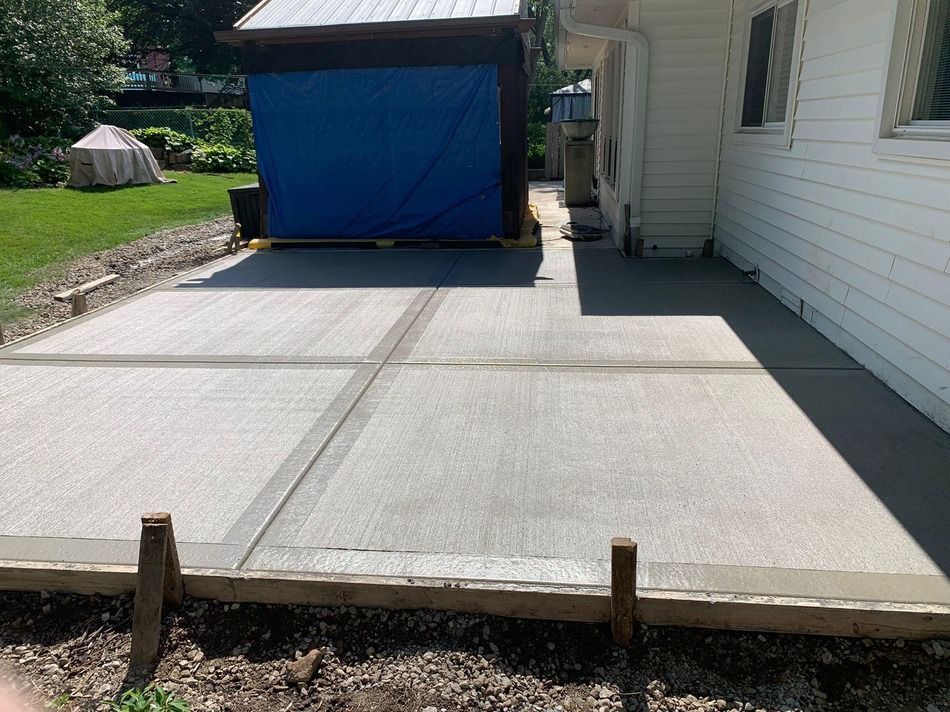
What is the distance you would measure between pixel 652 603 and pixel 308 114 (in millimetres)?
8349

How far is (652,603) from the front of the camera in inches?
91.7

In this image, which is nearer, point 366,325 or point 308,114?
point 366,325

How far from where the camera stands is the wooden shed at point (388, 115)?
28.1ft

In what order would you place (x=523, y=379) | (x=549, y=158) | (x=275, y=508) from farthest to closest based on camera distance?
(x=549, y=158), (x=523, y=379), (x=275, y=508)

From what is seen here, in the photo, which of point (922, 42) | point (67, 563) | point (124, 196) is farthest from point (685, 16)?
point (124, 196)

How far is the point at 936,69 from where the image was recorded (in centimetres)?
377

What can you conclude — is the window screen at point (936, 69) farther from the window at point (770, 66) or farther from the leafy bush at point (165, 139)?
the leafy bush at point (165, 139)

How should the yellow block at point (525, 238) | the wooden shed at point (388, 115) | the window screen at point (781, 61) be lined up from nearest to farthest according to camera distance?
1. the window screen at point (781, 61)
2. the wooden shed at point (388, 115)
3. the yellow block at point (525, 238)

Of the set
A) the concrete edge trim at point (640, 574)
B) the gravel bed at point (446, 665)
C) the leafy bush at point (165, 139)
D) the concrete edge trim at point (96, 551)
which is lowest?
the gravel bed at point (446, 665)

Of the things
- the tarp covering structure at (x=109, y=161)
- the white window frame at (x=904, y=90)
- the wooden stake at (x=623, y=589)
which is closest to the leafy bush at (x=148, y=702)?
the wooden stake at (x=623, y=589)

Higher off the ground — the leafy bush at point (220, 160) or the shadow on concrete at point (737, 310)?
the leafy bush at point (220, 160)

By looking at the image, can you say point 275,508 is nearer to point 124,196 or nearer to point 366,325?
point 366,325

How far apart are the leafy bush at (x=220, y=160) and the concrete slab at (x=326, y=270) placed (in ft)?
38.9

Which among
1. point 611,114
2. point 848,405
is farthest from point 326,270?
point 848,405
